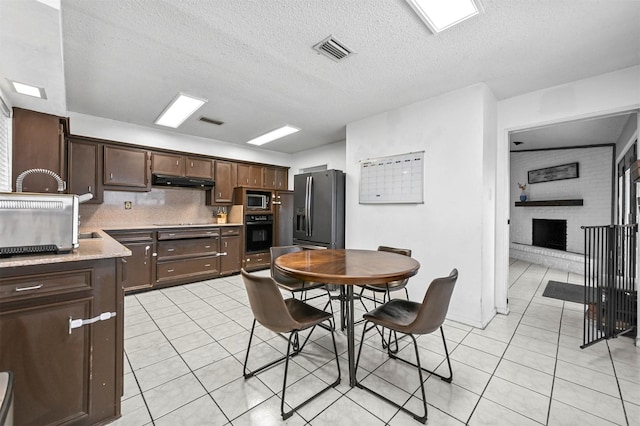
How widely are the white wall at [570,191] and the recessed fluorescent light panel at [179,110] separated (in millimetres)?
7647

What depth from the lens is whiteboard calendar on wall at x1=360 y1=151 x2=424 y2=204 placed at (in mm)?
3441

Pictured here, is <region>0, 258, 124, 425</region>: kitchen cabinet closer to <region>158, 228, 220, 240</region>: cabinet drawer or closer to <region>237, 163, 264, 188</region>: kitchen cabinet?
<region>158, 228, 220, 240</region>: cabinet drawer

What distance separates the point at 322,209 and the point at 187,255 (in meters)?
2.46

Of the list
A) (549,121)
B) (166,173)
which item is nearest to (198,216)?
(166,173)

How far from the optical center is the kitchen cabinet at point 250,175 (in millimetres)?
5621

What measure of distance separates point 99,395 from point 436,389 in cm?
216

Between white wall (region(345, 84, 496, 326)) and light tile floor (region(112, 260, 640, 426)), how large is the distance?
21.8 inches

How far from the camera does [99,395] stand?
5.14 ft

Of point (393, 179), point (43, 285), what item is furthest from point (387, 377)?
point (393, 179)

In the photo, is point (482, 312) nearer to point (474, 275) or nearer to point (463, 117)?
point (474, 275)

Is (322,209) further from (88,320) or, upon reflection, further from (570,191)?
(570,191)

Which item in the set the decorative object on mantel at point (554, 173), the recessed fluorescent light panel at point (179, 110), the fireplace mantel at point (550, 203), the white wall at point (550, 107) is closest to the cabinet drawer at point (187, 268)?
the recessed fluorescent light panel at point (179, 110)

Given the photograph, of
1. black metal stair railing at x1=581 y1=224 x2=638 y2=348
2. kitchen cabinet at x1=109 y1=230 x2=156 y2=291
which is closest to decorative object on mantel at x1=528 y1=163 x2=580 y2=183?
black metal stair railing at x1=581 y1=224 x2=638 y2=348

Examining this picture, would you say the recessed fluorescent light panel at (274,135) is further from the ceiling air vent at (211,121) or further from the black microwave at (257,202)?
the black microwave at (257,202)
